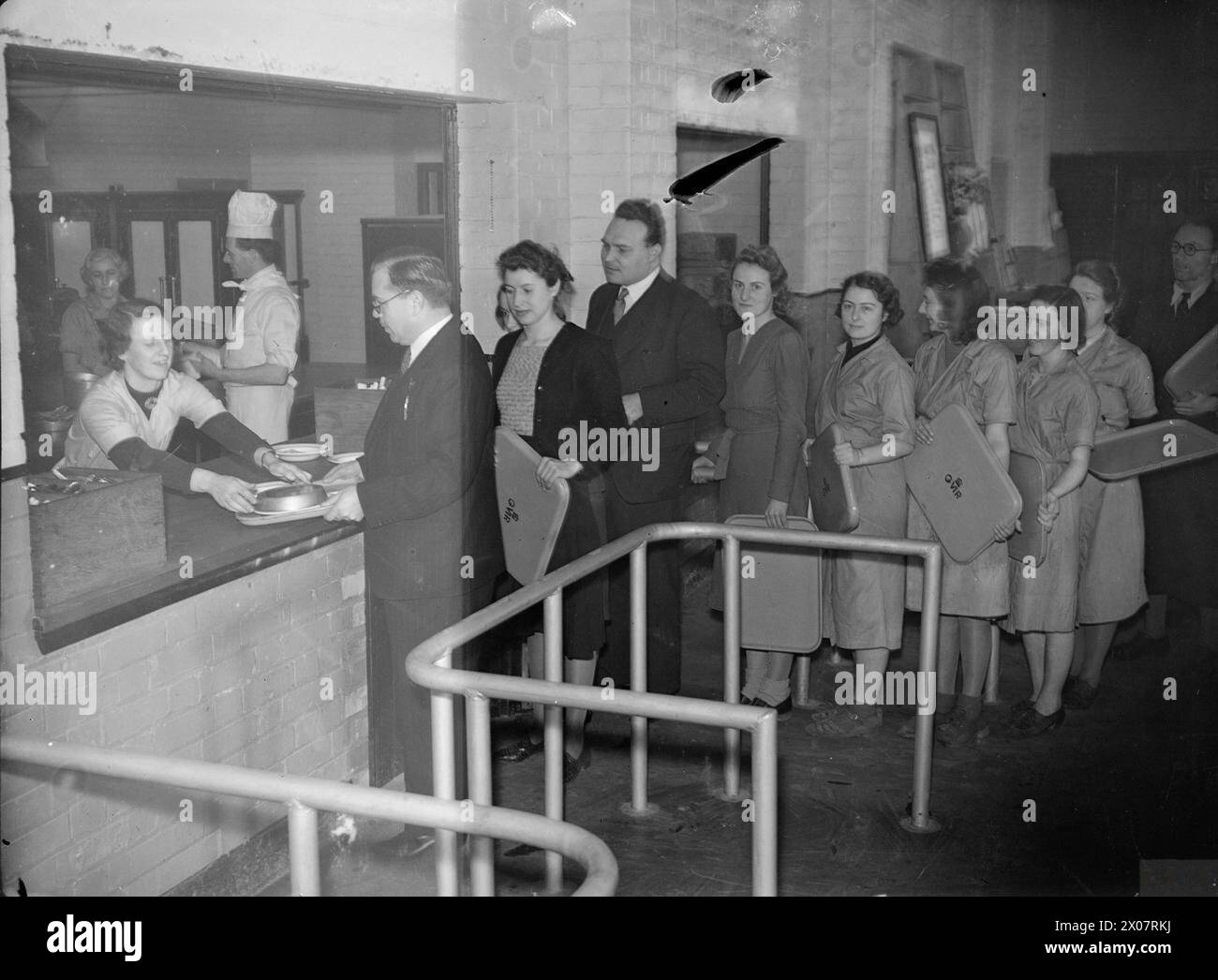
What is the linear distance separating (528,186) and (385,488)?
187 cm

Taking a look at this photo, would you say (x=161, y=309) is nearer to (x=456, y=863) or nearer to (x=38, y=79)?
(x=38, y=79)

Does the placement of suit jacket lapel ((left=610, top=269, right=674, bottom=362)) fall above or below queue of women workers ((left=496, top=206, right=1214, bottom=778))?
above

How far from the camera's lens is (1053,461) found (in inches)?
167

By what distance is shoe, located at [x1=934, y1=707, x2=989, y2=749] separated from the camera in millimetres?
4250

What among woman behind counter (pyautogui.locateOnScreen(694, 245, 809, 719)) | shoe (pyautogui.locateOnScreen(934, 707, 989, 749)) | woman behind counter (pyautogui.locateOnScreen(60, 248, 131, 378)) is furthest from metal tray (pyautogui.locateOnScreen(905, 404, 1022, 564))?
woman behind counter (pyautogui.locateOnScreen(60, 248, 131, 378))

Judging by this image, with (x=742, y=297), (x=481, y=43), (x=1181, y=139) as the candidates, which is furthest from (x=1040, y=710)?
(x=481, y=43)

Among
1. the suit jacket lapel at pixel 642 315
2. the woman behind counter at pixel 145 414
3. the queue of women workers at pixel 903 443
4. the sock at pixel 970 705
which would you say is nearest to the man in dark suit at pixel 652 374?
the suit jacket lapel at pixel 642 315

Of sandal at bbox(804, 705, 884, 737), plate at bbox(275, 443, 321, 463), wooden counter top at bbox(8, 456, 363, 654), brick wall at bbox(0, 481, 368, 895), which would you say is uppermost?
plate at bbox(275, 443, 321, 463)

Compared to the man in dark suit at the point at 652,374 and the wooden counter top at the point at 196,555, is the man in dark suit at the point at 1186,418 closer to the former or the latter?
the man in dark suit at the point at 652,374

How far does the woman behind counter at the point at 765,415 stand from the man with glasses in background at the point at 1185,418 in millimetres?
1457

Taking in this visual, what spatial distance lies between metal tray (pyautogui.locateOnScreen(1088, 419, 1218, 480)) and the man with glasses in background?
3.1 inches

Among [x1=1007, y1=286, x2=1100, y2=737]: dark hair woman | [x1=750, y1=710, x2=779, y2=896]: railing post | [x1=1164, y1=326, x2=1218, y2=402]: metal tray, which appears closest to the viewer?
[x1=750, y1=710, x2=779, y2=896]: railing post

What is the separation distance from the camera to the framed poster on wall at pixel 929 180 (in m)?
5.92

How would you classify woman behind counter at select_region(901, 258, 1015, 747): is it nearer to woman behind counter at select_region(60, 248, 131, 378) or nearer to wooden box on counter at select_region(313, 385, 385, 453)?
wooden box on counter at select_region(313, 385, 385, 453)
